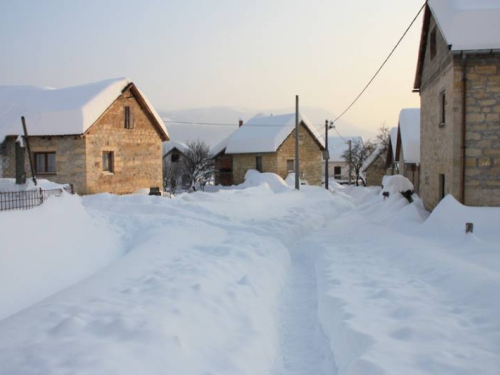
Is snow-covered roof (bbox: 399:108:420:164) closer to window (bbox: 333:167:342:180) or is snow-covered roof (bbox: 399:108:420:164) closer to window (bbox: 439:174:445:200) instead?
window (bbox: 439:174:445:200)

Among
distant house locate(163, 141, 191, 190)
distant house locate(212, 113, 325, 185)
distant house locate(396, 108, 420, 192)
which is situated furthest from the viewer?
distant house locate(163, 141, 191, 190)

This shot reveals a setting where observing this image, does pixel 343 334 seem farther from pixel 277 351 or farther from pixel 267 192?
pixel 267 192

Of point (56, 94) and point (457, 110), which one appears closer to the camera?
point (457, 110)

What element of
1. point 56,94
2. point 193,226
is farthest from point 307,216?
point 56,94

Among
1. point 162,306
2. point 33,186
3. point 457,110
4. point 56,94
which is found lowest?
point 162,306

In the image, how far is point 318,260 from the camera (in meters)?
10.5

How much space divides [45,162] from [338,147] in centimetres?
5243

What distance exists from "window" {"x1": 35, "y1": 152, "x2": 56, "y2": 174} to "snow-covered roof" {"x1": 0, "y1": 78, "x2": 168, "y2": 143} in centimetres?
105

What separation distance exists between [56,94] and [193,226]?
12.9m

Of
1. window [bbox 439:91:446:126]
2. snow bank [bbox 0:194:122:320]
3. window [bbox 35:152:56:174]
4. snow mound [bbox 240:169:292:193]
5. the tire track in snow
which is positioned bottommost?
the tire track in snow

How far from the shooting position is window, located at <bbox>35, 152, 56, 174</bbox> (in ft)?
67.2

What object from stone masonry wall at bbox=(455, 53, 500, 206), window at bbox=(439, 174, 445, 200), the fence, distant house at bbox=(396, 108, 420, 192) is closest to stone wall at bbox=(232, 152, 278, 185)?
distant house at bbox=(396, 108, 420, 192)

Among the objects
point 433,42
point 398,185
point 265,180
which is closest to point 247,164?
point 265,180

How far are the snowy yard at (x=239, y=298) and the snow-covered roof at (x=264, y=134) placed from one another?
23243 mm
